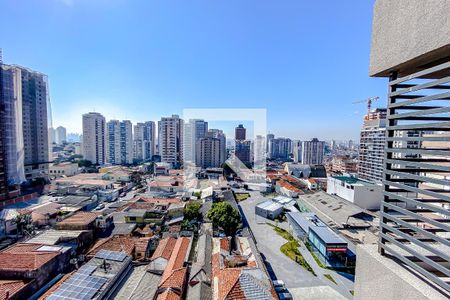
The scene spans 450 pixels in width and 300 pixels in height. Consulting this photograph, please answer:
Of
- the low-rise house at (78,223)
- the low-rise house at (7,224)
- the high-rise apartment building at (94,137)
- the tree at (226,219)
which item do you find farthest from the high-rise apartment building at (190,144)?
the tree at (226,219)

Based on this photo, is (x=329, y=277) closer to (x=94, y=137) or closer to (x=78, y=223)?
(x=78, y=223)

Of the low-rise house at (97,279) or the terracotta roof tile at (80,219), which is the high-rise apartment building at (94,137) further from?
the low-rise house at (97,279)

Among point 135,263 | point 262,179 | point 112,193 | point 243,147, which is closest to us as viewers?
point 135,263

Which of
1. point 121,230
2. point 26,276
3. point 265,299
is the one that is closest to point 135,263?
point 26,276

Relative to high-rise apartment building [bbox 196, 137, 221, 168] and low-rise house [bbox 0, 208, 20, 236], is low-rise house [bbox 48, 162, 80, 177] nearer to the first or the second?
low-rise house [bbox 0, 208, 20, 236]

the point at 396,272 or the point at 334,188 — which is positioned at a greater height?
the point at 396,272

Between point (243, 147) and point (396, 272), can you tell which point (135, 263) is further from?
point (243, 147)
